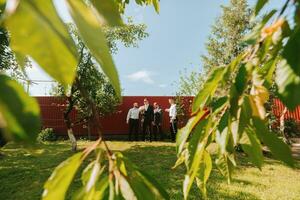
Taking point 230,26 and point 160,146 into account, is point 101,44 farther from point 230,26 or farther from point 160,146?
point 230,26

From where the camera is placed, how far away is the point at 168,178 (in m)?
8.34

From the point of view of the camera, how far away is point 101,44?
320 mm

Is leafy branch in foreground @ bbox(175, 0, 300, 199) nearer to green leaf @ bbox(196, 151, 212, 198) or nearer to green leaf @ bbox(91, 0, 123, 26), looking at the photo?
green leaf @ bbox(196, 151, 212, 198)

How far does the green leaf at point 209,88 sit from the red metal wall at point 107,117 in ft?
58.4

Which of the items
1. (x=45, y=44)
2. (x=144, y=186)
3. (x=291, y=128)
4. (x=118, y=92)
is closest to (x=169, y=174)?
(x=144, y=186)

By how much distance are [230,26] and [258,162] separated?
19.8 m

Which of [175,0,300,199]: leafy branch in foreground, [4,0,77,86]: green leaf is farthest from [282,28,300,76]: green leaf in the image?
[4,0,77,86]: green leaf

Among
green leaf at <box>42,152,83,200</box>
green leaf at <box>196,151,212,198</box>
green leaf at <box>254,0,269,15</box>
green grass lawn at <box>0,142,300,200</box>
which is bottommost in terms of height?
green grass lawn at <box>0,142,300,200</box>

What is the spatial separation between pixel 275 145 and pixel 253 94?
0.09 meters

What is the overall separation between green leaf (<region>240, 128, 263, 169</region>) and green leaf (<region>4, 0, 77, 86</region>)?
589mm

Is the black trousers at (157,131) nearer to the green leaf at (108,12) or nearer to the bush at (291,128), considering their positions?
the bush at (291,128)

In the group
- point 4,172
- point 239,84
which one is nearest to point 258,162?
point 239,84

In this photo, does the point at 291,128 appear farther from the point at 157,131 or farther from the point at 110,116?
the point at 110,116

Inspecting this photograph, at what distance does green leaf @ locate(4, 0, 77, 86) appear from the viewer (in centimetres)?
26
